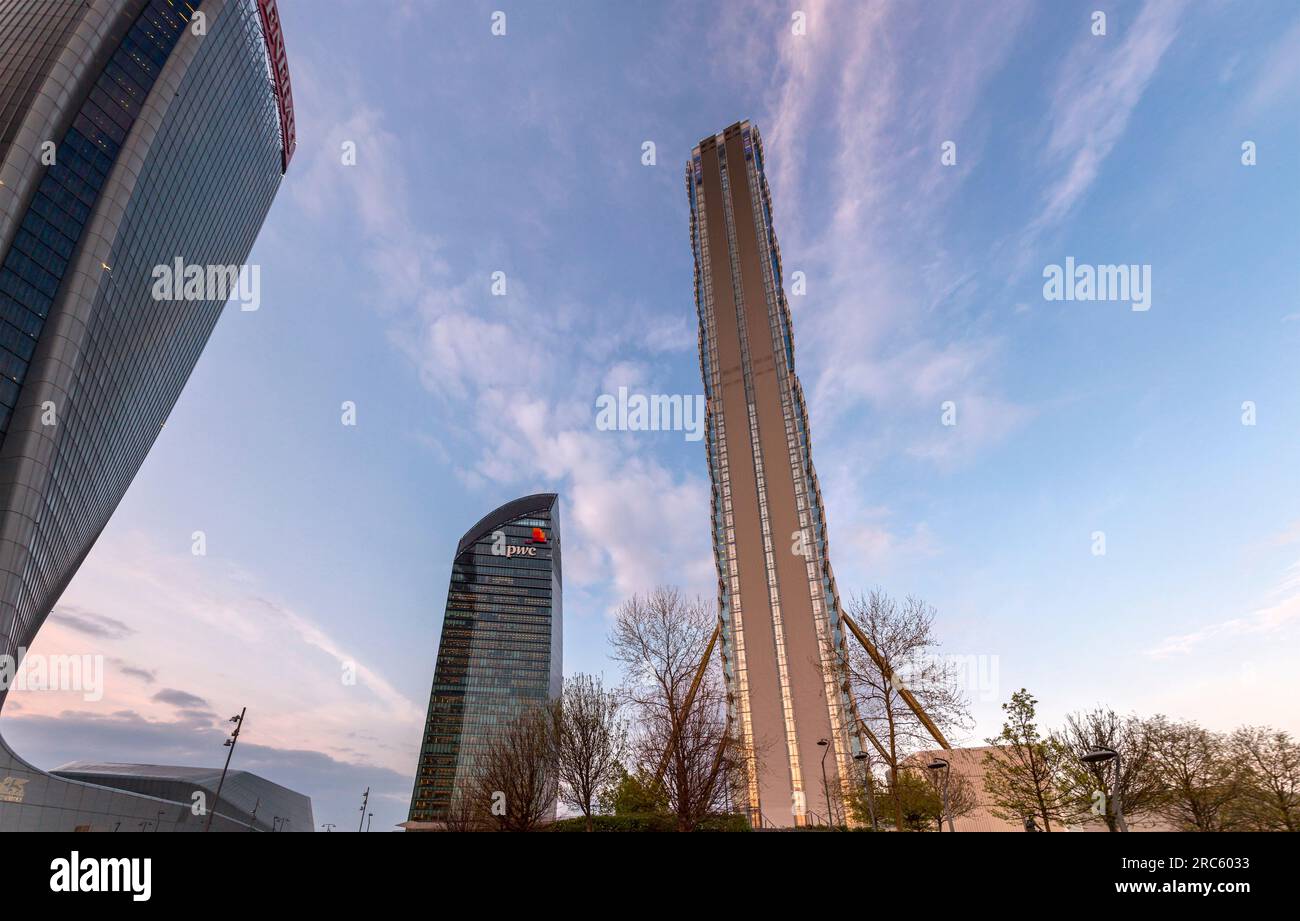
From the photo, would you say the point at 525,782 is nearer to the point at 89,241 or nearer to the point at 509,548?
the point at 89,241

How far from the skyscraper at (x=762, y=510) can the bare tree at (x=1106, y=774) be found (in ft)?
67.1

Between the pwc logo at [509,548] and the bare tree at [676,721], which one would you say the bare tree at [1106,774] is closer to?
the bare tree at [676,721]

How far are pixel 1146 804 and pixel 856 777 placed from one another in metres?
26.1

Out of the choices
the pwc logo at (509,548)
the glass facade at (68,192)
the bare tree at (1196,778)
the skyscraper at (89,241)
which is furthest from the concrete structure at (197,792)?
the bare tree at (1196,778)

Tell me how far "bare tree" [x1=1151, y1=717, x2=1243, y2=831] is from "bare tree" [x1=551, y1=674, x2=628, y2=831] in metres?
33.8

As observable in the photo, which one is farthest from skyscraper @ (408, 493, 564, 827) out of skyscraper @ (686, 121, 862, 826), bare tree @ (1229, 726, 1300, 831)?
bare tree @ (1229, 726, 1300, 831)

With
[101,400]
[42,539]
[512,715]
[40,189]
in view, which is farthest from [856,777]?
[512,715]

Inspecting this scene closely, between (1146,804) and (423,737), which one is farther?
(423,737)

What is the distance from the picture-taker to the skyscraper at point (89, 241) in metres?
56.7

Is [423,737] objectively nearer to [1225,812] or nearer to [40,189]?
[40,189]

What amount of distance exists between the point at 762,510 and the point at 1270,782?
50.3 meters

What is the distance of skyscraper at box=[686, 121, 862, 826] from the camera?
66438 millimetres
